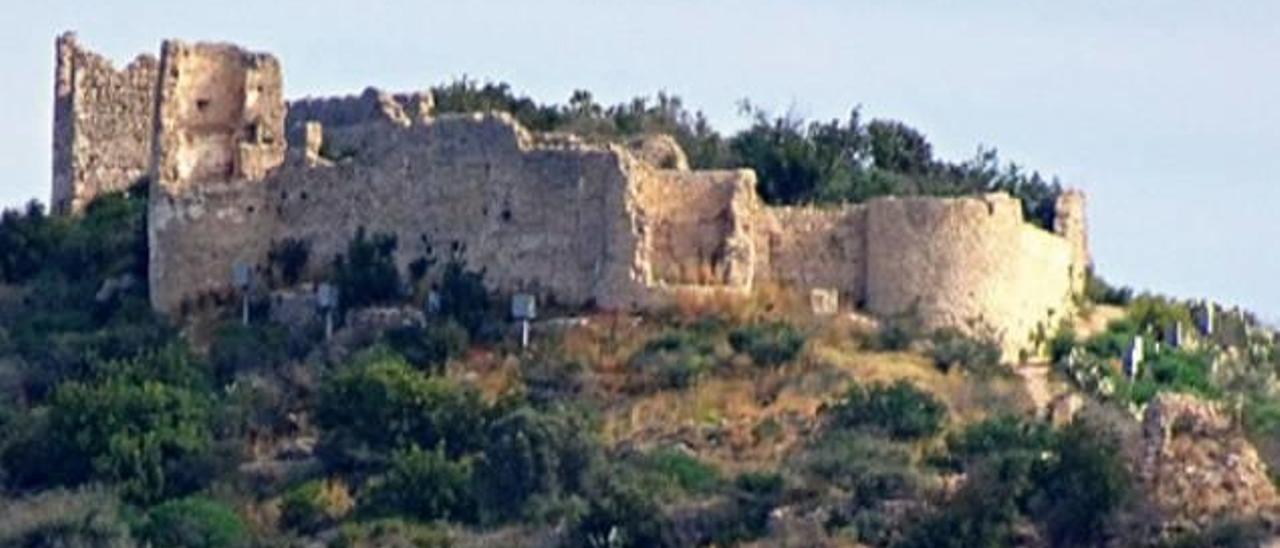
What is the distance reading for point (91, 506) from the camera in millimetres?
56875

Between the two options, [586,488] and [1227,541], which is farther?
[586,488]

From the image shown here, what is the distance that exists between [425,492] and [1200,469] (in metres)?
6.11

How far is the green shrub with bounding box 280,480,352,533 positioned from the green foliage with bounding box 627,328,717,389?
2629 mm

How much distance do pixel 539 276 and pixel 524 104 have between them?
7655 millimetres

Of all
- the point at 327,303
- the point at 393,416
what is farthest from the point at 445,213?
the point at 393,416

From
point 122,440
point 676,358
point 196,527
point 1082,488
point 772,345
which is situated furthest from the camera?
point 122,440

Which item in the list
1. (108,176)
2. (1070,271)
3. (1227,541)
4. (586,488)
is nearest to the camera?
(1227,541)

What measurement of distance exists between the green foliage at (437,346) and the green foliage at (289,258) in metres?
2.10

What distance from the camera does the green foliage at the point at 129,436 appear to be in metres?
58.2

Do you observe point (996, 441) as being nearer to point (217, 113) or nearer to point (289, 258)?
point (289, 258)

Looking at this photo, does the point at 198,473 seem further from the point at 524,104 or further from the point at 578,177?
the point at 524,104

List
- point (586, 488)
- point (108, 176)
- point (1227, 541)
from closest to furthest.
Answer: point (1227, 541), point (586, 488), point (108, 176)

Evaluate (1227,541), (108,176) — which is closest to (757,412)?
(1227,541)

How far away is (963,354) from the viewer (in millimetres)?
58281
